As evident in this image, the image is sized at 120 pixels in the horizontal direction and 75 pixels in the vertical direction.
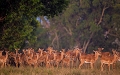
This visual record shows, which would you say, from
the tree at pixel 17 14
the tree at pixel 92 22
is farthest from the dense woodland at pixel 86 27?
the tree at pixel 17 14

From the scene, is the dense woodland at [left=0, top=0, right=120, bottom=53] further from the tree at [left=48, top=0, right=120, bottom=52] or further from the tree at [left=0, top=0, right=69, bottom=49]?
the tree at [left=0, top=0, right=69, bottom=49]

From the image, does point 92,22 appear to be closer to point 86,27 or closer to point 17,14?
point 86,27

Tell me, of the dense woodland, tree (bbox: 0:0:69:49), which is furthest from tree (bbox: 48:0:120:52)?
tree (bbox: 0:0:69:49)

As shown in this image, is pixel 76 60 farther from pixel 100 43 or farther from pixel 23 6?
pixel 100 43

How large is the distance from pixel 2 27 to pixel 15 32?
100cm

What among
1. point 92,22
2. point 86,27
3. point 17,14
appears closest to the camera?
point 17,14

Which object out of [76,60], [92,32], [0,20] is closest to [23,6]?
[0,20]

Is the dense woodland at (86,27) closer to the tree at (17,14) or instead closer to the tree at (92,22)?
the tree at (92,22)

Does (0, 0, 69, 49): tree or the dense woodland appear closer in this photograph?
(0, 0, 69, 49): tree

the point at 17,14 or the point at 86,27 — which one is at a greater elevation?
the point at 17,14

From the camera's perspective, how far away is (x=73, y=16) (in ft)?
141

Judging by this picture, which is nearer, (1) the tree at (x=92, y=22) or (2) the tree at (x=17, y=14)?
(2) the tree at (x=17, y=14)

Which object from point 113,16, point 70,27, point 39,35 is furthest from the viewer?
point 39,35

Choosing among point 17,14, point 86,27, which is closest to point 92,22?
point 86,27
